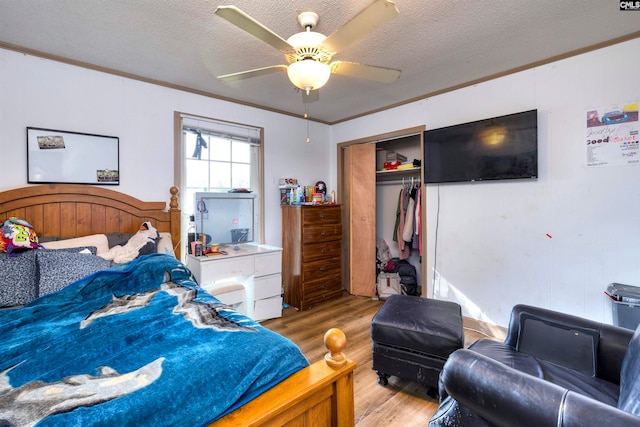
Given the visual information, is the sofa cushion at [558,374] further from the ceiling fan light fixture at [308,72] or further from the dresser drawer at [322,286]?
the dresser drawer at [322,286]

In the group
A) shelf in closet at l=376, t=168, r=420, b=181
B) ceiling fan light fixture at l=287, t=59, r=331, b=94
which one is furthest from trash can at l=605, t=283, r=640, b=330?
ceiling fan light fixture at l=287, t=59, r=331, b=94

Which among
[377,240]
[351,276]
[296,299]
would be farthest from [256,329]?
[377,240]

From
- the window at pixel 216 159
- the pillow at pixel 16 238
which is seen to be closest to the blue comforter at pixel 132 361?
the pillow at pixel 16 238

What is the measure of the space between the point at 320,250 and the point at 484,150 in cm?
208

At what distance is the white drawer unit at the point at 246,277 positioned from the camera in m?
2.68

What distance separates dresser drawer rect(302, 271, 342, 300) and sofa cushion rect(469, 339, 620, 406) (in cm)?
206

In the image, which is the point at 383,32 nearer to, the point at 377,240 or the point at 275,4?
the point at 275,4

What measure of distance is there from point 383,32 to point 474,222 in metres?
1.98

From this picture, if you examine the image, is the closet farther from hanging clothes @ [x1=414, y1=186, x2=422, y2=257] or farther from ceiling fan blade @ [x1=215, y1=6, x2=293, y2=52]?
ceiling fan blade @ [x1=215, y1=6, x2=293, y2=52]

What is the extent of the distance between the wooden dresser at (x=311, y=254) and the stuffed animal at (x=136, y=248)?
1.49 m

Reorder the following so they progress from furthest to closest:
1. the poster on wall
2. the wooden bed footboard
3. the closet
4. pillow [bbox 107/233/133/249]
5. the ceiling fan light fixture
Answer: the closet
pillow [bbox 107/233/133/249]
the poster on wall
the ceiling fan light fixture
the wooden bed footboard

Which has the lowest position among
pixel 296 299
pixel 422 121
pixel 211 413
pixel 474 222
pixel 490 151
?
pixel 296 299

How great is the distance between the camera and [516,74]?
Result: 8.48 feet

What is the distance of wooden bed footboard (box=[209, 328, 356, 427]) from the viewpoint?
855 millimetres
